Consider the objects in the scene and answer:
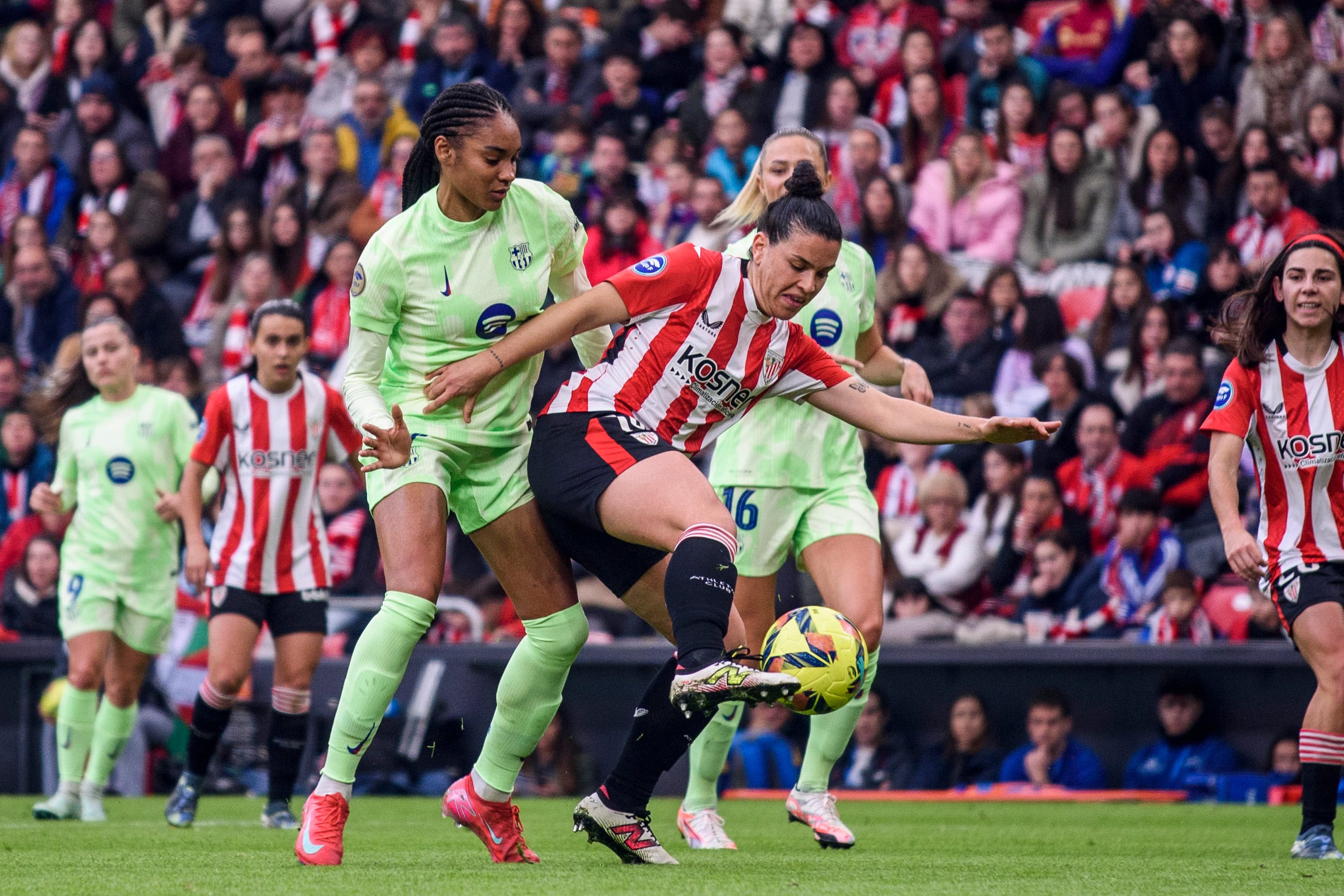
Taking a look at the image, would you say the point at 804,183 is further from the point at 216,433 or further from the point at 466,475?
the point at 216,433

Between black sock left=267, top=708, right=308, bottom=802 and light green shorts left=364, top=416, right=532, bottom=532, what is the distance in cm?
286

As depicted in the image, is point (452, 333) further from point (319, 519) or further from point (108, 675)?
point (108, 675)

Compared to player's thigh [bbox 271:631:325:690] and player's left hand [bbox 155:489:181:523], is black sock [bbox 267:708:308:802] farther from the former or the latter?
player's left hand [bbox 155:489:181:523]

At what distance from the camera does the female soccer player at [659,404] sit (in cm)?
498

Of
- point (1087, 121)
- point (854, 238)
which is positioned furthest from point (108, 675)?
point (1087, 121)

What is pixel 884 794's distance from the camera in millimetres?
10055

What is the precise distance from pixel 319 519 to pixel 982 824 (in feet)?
12.0

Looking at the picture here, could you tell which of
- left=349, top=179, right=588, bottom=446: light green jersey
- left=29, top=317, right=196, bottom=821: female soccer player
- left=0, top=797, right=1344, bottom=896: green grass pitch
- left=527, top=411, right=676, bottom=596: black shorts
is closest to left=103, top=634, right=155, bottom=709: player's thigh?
left=29, top=317, right=196, bottom=821: female soccer player

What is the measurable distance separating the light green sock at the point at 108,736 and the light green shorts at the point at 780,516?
3.98m

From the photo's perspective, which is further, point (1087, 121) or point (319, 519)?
point (1087, 121)

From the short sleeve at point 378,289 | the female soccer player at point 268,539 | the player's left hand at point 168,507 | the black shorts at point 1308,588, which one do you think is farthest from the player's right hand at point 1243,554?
the player's left hand at point 168,507

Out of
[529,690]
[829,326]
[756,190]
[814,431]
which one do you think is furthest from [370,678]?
[756,190]

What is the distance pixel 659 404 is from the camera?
5.23 metres

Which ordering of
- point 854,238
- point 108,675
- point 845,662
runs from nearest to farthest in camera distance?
point 845,662
point 108,675
point 854,238
